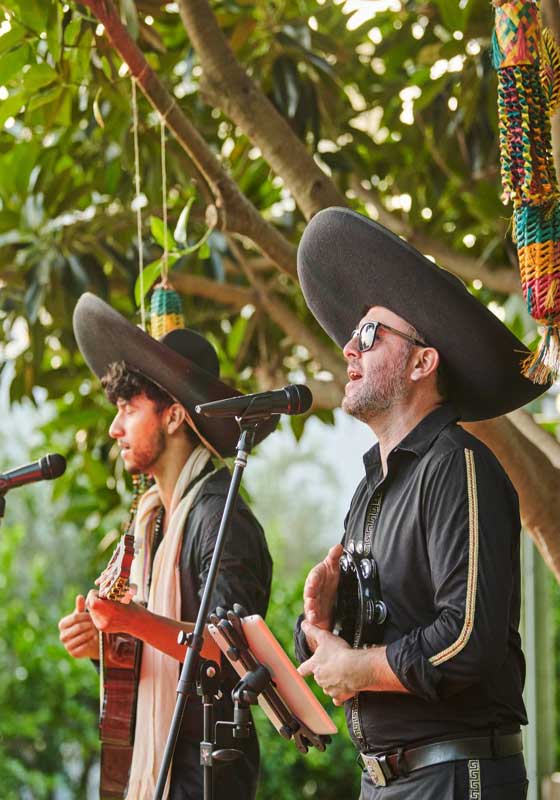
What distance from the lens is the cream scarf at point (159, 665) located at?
9.51ft

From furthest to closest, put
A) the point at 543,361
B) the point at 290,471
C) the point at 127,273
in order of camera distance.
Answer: the point at 290,471
the point at 127,273
the point at 543,361

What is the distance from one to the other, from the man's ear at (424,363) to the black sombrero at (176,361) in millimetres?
759

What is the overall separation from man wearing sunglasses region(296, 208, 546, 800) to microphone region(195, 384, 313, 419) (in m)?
0.14

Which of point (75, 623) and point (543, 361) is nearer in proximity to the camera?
point (543, 361)

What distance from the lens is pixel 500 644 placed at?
2123mm

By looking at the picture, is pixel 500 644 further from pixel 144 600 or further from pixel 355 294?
pixel 144 600

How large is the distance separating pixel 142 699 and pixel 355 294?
46.7 inches

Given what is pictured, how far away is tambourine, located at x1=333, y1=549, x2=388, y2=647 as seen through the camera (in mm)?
2275

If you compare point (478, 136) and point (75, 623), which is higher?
point (478, 136)

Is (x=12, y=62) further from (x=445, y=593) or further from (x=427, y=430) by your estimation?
(x=445, y=593)

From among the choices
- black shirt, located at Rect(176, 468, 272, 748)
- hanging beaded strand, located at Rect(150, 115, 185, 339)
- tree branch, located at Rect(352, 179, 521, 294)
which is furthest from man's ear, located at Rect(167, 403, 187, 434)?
tree branch, located at Rect(352, 179, 521, 294)

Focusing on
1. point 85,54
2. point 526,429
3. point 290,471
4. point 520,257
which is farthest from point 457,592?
point 290,471

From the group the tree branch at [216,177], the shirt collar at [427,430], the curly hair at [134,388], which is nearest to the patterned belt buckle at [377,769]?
the shirt collar at [427,430]

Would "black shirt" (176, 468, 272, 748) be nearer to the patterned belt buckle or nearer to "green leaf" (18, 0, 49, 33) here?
the patterned belt buckle
